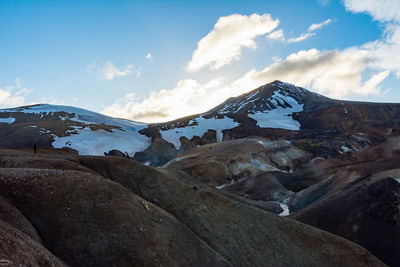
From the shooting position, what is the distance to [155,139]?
402 ft

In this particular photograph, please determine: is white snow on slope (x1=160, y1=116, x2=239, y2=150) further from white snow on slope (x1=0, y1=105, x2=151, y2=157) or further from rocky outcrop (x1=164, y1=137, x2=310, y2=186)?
rocky outcrop (x1=164, y1=137, x2=310, y2=186)

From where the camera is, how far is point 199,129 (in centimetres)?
14025

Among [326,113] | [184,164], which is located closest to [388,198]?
[184,164]

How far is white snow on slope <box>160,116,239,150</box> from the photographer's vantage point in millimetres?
130938

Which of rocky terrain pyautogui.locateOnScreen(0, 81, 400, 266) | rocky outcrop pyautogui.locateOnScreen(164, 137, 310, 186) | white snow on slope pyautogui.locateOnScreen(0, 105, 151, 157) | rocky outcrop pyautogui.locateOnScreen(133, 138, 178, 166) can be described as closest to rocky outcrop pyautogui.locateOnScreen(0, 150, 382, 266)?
rocky terrain pyautogui.locateOnScreen(0, 81, 400, 266)

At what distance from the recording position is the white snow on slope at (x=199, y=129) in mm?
130938

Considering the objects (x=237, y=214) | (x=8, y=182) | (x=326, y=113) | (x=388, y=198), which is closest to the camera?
(x=8, y=182)

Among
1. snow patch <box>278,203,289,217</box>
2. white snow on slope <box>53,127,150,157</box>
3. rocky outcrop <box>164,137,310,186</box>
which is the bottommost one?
snow patch <box>278,203,289,217</box>

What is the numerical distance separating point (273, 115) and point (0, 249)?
184936mm

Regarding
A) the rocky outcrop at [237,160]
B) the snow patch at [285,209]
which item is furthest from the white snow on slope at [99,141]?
the snow patch at [285,209]

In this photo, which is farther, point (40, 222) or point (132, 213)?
point (132, 213)

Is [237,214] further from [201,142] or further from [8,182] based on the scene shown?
[201,142]

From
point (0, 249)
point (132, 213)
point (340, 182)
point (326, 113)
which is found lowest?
point (340, 182)

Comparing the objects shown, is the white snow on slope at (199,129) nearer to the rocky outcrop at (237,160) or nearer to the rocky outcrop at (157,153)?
the rocky outcrop at (157,153)
